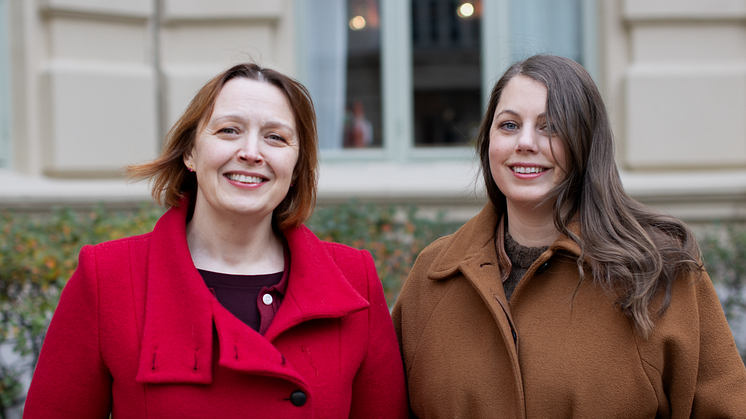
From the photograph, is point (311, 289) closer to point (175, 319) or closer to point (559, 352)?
point (175, 319)

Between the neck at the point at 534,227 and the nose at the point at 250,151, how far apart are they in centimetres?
92

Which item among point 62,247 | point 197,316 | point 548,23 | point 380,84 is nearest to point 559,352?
point 197,316

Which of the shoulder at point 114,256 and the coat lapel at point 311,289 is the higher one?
the shoulder at point 114,256

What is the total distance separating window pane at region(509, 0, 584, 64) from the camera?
609 cm

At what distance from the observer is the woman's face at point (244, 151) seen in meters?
2.06

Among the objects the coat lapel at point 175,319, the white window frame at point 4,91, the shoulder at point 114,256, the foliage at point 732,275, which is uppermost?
the white window frame at point 4,91

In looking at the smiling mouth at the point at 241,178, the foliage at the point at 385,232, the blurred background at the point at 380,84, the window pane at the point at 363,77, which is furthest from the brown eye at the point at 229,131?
the window pane at the point at 363,77

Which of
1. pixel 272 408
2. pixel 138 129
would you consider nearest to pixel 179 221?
pixel 272 408

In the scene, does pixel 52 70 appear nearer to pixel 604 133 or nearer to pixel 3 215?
pixel 3 215

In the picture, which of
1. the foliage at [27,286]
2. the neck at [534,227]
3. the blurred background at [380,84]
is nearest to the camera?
the neck at [534,227]

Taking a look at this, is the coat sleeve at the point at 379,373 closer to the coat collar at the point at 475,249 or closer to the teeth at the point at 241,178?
the coat collar at the point at 475,249

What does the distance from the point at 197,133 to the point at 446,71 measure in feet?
14.2

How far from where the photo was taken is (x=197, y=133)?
213 cm

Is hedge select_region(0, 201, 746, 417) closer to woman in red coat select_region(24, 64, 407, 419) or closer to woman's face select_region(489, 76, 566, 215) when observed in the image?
woman in red coat select_region(24, 64, 407, 419)
